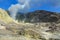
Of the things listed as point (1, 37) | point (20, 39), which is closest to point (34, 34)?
point (20, 39)

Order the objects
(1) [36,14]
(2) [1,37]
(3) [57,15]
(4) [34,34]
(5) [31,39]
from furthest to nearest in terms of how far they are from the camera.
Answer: (1) [36,14] < (3) [57,15] < (4) [34,34] < (5) [31,39] < (2) [1,37]

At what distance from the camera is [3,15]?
20125mm

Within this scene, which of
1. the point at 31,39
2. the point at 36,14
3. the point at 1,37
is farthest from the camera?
the point at 36,14

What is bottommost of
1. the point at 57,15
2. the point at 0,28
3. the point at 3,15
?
the point at 0,28

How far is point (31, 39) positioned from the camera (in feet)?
39.2

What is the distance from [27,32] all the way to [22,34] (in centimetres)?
39

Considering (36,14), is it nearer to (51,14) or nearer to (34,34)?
(51,14)

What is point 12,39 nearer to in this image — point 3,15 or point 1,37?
point 1,37

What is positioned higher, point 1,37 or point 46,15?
point 46,15

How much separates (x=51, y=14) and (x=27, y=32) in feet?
284

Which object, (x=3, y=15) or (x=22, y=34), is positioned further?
(x=3, y=15)

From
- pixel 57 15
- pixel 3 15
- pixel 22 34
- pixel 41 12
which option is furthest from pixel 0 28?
pixel 41 12

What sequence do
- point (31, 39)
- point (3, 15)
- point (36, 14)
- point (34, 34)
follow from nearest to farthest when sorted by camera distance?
point (31, 39), point (34, 34), point (3, 15), point (36, 14)

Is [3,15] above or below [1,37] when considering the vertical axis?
above
